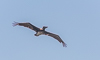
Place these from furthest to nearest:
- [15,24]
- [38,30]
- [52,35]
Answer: [52,35]
[38,30]
[15,24]

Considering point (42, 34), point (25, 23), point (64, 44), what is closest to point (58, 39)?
point (64, 44)

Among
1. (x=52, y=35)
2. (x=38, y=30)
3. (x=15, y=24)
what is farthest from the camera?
(x=52, y=35)

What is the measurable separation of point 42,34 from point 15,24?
15.2 feet

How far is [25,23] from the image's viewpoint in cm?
3712

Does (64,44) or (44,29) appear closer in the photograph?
(44,29)

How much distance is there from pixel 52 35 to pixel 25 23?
213 inches

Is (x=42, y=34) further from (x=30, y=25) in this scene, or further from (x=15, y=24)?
(x=15, y=24)

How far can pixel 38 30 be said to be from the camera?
37.9 meters

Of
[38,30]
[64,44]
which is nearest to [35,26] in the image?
[38,30]

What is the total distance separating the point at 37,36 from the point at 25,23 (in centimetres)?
226

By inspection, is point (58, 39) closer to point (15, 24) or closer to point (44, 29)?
point (44, 29)

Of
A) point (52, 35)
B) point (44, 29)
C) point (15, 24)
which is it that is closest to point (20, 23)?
point (15, 24)

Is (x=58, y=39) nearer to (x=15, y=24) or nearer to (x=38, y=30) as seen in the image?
(x=38, y=30)

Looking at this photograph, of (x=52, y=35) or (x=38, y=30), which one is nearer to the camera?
(x=38, y=30)
